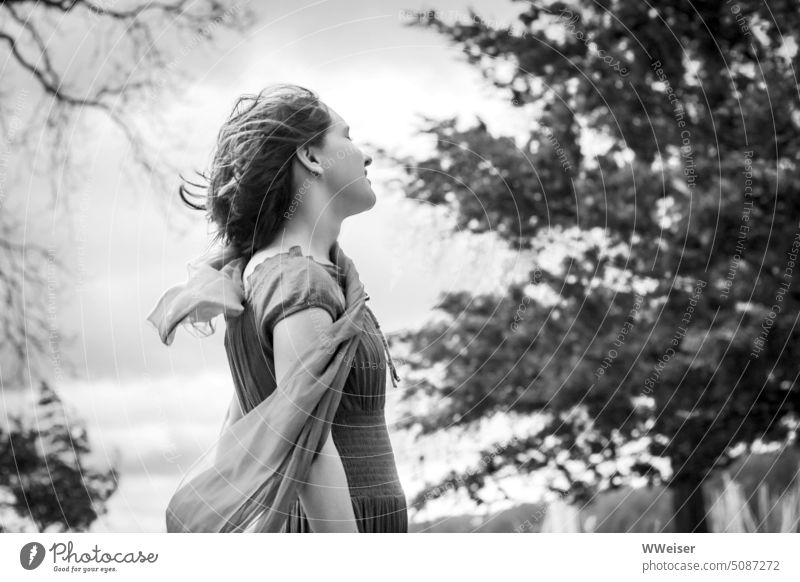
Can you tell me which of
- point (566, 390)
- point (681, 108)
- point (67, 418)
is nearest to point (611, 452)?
point (566, 390)

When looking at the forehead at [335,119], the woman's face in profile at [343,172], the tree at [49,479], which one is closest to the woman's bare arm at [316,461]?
the woman's face in profile at [343,172]

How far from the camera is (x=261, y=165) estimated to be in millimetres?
1748

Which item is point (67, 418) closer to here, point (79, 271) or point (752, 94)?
point (79, 271)

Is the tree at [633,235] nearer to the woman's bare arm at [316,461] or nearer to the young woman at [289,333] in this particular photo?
the young woman at [289,333]

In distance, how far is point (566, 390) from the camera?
357 centimetres

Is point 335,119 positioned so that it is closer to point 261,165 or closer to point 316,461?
point 261,165

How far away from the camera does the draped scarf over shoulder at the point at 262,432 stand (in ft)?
5.23

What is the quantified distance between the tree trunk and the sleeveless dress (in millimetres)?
2322

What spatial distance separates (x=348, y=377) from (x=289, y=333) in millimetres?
145

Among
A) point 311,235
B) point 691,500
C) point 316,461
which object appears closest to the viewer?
point 316,461

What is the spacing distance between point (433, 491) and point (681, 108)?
1.91m

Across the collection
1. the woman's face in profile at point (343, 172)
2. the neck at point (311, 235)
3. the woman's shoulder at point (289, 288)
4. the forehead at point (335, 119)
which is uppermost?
the forehead at point (335, 119)

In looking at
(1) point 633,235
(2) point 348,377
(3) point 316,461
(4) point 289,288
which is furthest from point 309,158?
(1) point 633,235

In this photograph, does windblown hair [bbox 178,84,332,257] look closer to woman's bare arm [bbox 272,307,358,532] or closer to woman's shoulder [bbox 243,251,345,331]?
woman's shoulder [bbox 243,251,345,331]
